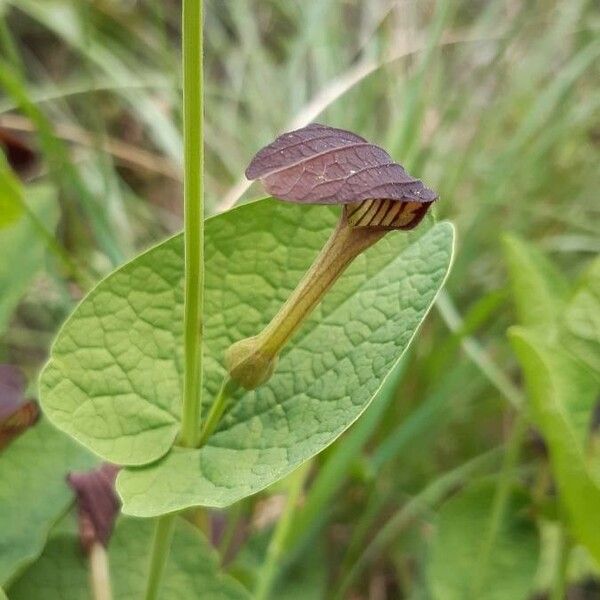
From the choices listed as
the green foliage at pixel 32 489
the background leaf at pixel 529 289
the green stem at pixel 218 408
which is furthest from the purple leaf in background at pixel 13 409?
the background leaf at pixel 529 289

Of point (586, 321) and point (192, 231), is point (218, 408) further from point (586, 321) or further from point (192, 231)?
point (586, 321)

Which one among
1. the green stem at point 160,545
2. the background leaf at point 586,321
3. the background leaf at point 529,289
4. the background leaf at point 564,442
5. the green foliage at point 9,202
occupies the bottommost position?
the green stem at point 160,545

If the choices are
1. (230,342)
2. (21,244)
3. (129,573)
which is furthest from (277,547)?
(21,244)

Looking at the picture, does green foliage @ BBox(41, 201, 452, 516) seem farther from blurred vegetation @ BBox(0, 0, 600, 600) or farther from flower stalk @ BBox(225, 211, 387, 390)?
blurred vegetation @ BBox(0, 0, 600, 600)

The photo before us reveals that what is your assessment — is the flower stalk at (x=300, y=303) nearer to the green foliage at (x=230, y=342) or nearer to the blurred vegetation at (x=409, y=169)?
the green foliage at (x=230, y=342)

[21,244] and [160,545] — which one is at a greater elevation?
[21,244]

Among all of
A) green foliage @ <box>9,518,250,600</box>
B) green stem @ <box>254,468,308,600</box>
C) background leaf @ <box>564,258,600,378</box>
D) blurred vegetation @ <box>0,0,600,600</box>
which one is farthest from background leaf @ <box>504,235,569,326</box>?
green foliage @ <box>9,518,250,600</box>

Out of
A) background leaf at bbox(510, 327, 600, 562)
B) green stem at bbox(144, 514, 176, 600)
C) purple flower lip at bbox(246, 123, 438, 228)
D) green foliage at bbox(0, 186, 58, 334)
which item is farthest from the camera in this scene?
green foliage at bbox(0, 186, 58, 334)
